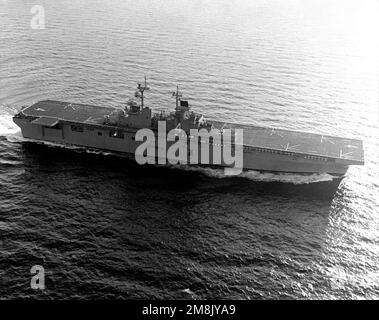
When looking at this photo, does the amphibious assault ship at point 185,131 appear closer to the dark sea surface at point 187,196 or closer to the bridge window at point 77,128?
the bridge window at point 77,128

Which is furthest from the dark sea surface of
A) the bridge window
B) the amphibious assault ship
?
the bridge window

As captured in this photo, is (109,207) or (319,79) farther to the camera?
(319,79)

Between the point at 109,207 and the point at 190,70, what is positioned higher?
the point at 190,70

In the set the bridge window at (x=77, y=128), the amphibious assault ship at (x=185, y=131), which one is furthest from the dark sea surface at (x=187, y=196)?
the bridge window at (x=77, y=128)

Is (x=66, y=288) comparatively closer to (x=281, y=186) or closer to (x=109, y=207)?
(x=109, y=207)

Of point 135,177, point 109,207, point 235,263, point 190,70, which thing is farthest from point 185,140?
point 190,70
